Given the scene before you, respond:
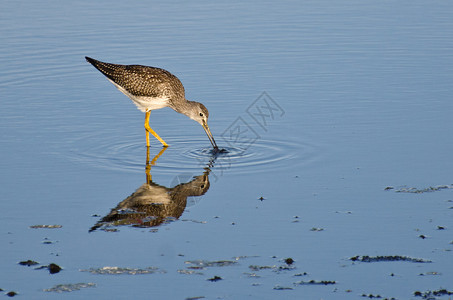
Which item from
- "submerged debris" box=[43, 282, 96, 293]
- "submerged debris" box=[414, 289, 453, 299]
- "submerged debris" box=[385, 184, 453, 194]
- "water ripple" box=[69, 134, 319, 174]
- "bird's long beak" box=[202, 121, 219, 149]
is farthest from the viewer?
"bird's long beak" box=[202, 121, 219, 149]

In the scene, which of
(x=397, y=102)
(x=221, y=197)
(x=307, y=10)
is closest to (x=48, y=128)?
(x=221, y=197)

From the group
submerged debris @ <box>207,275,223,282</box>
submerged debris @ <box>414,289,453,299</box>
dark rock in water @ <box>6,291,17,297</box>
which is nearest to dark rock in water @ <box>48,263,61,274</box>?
dark rock in water @ <box>6,291,17,297</box>

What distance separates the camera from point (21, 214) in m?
9.42

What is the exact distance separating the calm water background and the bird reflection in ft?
0.62

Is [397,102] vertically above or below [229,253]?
above

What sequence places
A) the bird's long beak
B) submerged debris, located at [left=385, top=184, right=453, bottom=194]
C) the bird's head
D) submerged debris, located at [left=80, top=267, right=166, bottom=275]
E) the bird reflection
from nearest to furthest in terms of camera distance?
submerged debris, located at [left=80, top=267, right=166, bottom=275]
the bird reflection
submerged debris, located at [left=385, top=184, right=453, bottom=194]
the bird's long beak
the bird's head

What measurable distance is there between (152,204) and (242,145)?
3226 millimetres

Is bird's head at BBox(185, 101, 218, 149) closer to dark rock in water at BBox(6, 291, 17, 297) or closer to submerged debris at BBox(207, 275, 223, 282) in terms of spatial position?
submerged debris at BBox(207, 275, 223, 282)

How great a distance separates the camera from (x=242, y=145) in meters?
12.7

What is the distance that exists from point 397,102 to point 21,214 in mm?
A: 7875

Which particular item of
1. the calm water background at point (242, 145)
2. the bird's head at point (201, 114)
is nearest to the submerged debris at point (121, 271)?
the calm water background at point (242, 145)

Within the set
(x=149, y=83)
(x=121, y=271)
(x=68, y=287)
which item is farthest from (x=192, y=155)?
(x=68, y=287)

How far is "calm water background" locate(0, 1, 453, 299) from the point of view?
25.6 ft

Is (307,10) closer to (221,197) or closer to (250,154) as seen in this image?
(250,154)
